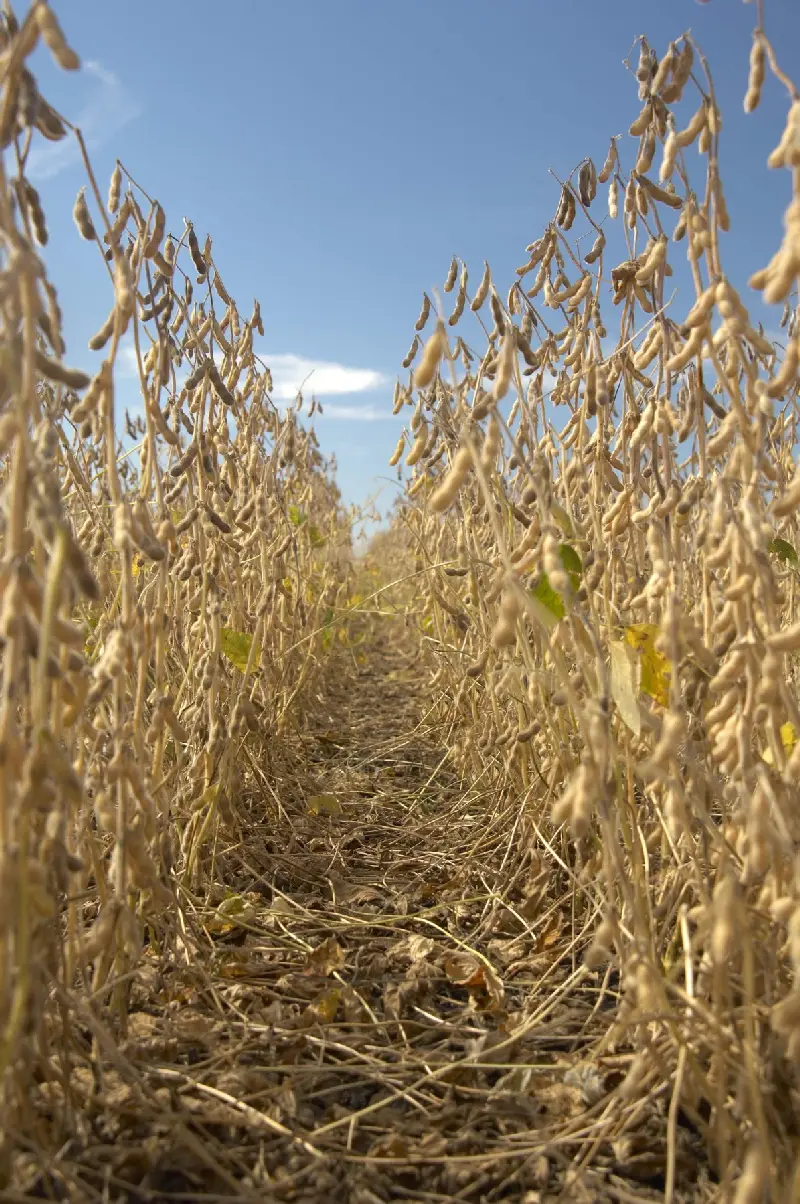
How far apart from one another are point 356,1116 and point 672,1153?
1.40ft

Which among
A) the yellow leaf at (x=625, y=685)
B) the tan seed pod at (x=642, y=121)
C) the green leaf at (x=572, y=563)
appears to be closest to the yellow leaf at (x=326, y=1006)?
the yellow leaf at (x=625, y=685)

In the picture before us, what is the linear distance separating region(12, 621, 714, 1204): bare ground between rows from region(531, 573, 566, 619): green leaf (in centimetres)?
59

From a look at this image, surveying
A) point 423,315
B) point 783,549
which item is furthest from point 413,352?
point 783,549

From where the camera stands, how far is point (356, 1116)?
127cm

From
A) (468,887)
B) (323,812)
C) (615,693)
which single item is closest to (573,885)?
(468,887)

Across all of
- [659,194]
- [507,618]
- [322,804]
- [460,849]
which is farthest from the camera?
[322,804]

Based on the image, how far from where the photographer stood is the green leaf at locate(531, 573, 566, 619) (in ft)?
4.89

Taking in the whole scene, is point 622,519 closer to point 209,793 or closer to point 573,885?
point 573,885

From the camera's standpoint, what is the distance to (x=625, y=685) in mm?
1354

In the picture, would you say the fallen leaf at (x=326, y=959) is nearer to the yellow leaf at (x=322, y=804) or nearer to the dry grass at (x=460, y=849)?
the dry grass at (x=460, y=849)

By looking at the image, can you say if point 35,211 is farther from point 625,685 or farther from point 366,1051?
point 366,1051

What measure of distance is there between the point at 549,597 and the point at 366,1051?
0.78m

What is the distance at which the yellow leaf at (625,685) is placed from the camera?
1.33 metres

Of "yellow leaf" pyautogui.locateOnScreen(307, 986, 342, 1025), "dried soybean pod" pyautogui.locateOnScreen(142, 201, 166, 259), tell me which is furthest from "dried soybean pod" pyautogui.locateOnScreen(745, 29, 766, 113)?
"yellow leaf" pyautogui.locateOnScreen(307, 986, 342, 1025)
